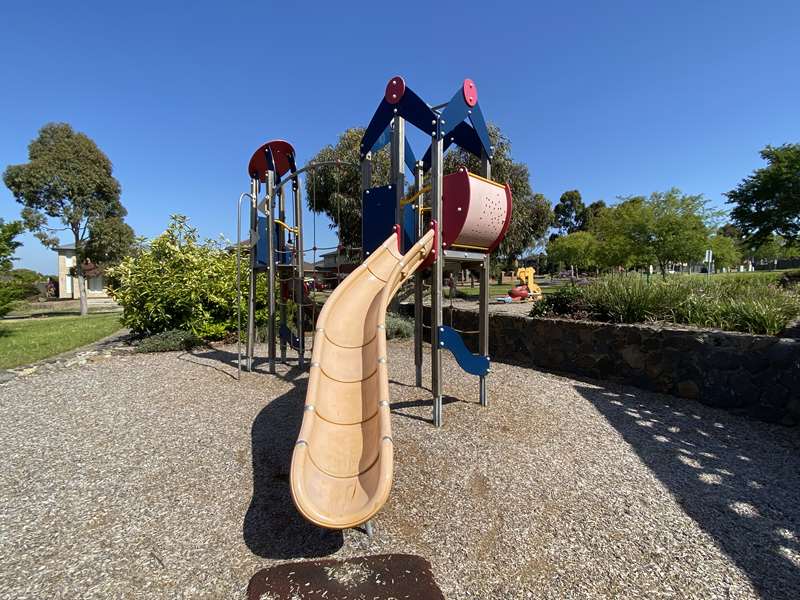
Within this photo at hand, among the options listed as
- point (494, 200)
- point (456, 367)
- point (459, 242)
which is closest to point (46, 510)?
point (459, 242)

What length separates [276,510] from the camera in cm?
271

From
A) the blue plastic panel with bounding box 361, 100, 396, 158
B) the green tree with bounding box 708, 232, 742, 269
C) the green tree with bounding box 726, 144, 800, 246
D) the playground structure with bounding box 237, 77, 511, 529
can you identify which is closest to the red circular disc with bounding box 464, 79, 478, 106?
the playground structure with bounding box 237, 77, 511, 529

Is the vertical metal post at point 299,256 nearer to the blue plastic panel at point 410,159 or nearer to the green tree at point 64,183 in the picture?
the blue plastic panel at point 410,159

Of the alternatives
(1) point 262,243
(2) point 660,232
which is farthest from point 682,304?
(2) point 660,232

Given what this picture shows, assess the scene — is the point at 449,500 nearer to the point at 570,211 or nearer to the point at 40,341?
the point at 40,341

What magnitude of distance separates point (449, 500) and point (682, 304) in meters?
4.99

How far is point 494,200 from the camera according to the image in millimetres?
4551

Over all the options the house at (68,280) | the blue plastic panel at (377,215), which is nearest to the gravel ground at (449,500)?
the blue plastic panel at (377,215)

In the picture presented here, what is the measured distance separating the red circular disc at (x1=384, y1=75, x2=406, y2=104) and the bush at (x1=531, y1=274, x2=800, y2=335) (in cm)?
440

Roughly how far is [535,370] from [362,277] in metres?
3.70

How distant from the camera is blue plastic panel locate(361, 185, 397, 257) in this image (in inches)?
182

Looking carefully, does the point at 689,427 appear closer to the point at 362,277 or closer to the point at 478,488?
the point at 478,488

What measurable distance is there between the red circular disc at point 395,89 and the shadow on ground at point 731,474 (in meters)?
4.23

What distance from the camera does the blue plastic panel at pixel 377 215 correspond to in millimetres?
4633
